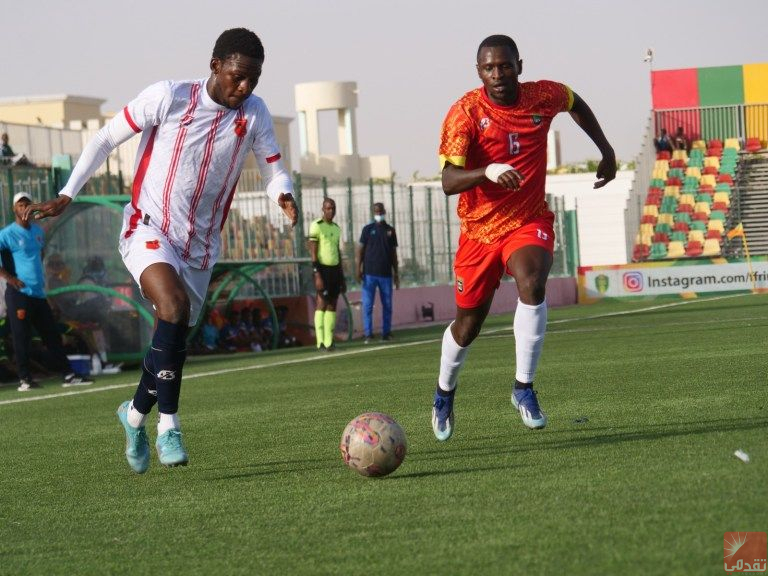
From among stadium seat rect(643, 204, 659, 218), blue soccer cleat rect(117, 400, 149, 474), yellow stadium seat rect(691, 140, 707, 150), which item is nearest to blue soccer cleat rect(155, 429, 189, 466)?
blue soccer cleat rect(117, 400, 149, 474)

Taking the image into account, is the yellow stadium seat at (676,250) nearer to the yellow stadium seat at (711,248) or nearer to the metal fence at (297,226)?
the yellow stadium seat at (711,248)

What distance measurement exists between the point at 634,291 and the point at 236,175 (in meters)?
27.8

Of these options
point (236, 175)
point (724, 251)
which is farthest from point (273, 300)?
point (724, 251)

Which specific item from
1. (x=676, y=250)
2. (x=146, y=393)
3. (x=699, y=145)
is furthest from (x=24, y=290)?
(x=699, y=145)

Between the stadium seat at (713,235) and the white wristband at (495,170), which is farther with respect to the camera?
the stadium seat at (713,235)

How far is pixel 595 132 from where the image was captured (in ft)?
27.3

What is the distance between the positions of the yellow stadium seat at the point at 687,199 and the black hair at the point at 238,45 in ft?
122

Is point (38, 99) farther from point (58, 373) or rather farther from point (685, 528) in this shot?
point (685, 528)

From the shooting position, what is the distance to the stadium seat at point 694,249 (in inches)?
1572

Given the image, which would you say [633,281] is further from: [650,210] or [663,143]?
[663,143]

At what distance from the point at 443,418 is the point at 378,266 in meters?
14.6

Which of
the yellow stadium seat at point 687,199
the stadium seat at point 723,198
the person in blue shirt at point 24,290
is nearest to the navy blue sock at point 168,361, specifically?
the person in blue shirt at point 24,290

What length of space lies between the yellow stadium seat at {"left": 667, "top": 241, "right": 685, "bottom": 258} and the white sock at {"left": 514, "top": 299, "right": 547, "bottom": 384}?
32457mm

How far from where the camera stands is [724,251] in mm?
40000
